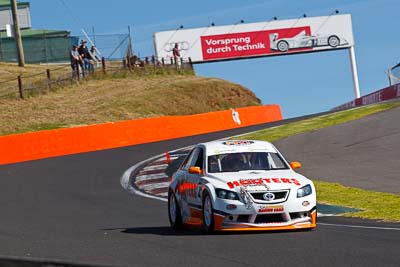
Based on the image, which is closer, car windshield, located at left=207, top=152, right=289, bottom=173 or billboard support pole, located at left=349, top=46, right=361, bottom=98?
car windshield, located at left=207, top=152, right=289, bottom=173

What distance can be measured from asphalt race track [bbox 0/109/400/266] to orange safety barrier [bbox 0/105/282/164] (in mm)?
7762

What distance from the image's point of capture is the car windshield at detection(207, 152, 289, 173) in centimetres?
1391

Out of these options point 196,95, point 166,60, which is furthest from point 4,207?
point 166,60

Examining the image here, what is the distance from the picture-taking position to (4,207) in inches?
786

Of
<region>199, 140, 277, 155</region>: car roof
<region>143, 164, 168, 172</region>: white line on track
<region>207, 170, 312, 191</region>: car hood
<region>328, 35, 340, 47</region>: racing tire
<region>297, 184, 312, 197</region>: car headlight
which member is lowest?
<region>143, 164, 168, 172</region>: white line on track

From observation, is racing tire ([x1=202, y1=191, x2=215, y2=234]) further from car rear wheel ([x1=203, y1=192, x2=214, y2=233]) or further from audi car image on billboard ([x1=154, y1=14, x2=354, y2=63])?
audi car image on billboard ([x1=154, y1=14, x2=354, y2=63])

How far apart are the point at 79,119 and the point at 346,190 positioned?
29.3 meters

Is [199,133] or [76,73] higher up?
[76,73]

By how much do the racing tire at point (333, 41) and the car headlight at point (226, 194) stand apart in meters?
73.4

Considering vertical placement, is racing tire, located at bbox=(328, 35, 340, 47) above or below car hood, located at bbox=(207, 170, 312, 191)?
above

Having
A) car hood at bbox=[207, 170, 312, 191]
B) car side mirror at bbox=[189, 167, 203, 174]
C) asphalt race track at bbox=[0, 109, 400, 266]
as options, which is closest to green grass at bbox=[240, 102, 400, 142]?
asphalt race track at bbox=[0, 109, 400, 266]

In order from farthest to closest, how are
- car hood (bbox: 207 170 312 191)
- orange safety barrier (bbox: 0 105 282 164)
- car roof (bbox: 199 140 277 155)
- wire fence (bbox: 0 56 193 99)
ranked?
wire fence (bbox: 0 56 193 99) → orange safety barrier (bbox: 0 105 282 164) → car roof (bbox: 199 140 277 155) → car hood (bbox: 207 170 312 191)

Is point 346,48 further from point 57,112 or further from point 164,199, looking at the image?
point 164,199

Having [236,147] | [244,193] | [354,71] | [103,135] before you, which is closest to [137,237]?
[244,193]
